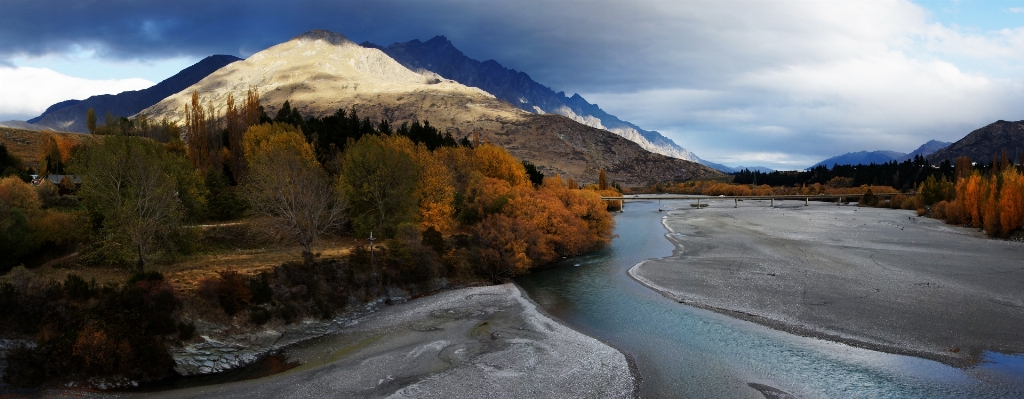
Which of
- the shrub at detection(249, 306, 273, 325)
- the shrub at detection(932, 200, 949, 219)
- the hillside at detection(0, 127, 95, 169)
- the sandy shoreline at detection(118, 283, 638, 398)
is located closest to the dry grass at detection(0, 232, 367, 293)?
the shrub at detection(249, 306, 273, 325)

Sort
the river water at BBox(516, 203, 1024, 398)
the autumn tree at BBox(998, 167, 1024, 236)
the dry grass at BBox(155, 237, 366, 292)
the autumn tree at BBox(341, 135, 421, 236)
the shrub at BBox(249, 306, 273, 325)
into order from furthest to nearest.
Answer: the autumn tree at BBox(998, 167, 1024, 236)
the autumn tree at BBox(341, 135, 421, 236)
the dry grass at BBox(155, 237, 366, 292)
the shrub at BBox(249, 306, 273, 325)
the river water at BBox(516, 203, 1024, 398)

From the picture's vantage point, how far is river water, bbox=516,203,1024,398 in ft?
75.0

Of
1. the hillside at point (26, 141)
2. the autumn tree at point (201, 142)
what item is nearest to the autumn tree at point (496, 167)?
the autumn tree at point (201, 142)

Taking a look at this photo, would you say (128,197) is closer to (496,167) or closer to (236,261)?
(236,261)

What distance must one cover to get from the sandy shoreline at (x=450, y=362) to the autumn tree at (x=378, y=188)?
16740 mm

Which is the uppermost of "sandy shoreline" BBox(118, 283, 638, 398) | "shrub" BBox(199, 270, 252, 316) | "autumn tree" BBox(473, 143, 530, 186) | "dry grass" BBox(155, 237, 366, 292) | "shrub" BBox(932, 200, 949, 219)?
Result: "autumn tree" BBox(473, 143, 530, 186)

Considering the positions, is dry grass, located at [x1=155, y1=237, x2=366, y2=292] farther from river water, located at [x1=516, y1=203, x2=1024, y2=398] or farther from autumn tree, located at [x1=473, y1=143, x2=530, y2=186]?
autumn tree, located at [x1=473, y1=143, x2=530, y2=186]

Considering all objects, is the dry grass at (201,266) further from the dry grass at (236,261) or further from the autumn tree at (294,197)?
the autumn tree at (294,197)

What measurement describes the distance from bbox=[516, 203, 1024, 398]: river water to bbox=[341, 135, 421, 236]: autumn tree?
63.5 feet

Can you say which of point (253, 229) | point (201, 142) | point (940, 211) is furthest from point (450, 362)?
point (940, 211)

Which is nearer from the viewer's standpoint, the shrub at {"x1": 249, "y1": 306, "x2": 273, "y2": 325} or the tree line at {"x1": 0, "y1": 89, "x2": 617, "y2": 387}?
the tree line at {"x1": 0, "y1": 89, "x2": 617, "y2": 387}

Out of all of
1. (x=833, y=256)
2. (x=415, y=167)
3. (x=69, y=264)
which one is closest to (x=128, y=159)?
(x=69, y=264)

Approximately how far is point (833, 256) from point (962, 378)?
123 feet

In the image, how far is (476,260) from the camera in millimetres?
52125
